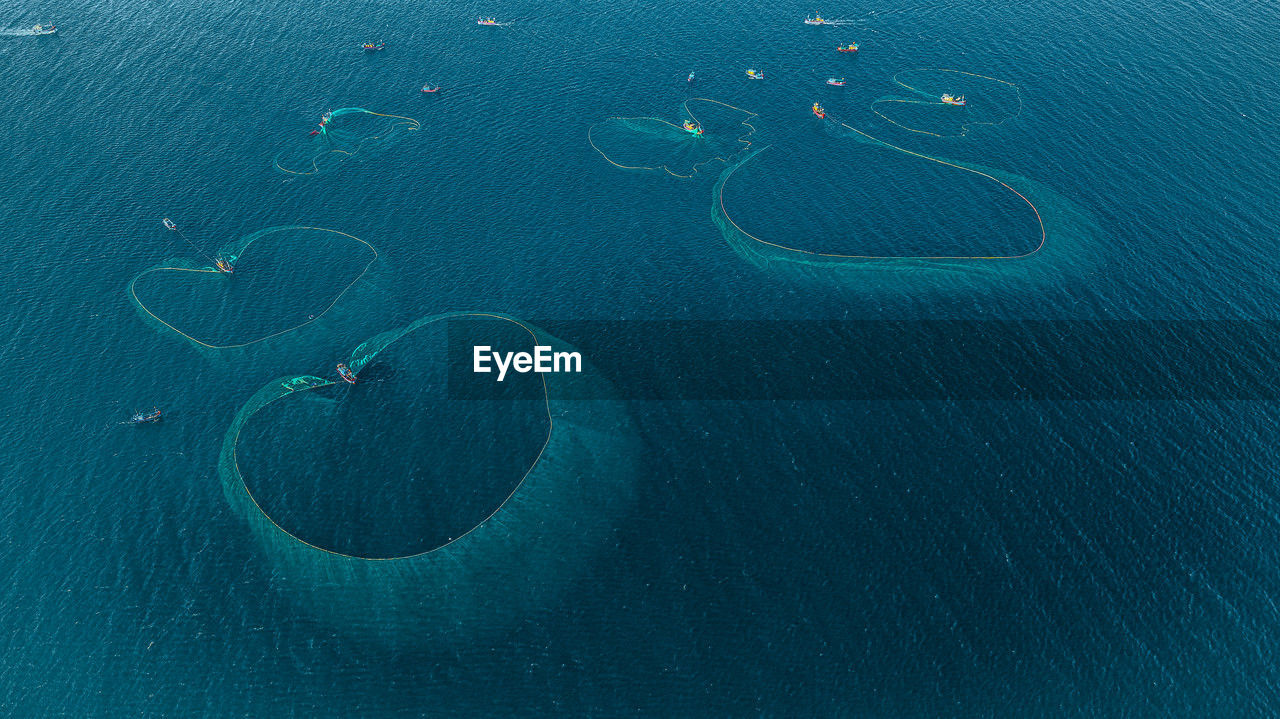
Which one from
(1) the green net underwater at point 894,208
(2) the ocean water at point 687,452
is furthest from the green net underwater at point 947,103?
(2) the ocean water at point 687,452

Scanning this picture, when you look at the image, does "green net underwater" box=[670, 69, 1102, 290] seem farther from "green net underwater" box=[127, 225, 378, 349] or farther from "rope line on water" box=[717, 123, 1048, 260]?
"green net underwater" box=[127, 225, 378, 349]

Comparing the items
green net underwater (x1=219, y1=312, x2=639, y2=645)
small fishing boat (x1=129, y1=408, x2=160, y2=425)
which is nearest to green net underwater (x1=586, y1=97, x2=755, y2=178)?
green net underwater (x1=219, y1=312, x2=639, y2=645)

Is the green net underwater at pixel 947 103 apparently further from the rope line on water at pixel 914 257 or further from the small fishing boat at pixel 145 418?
the small fishing boat at pixel 145 418

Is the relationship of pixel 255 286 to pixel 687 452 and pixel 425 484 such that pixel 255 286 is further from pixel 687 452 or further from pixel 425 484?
pixel 687 452

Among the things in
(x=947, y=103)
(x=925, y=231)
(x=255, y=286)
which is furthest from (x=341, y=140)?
(x=947, y=103)

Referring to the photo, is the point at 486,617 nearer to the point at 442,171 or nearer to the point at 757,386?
the point at 757,386

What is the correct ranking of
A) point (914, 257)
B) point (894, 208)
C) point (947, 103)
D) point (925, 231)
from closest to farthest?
point (914, 257), point (925, 231), point (894, 208), point (947, 103)

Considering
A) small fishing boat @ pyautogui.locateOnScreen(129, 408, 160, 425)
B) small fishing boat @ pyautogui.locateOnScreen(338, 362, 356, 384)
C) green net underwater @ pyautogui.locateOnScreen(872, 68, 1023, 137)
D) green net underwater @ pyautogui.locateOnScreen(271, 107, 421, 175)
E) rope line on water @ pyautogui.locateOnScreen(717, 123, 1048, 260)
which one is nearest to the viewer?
small fishing boat @ pyautogui.locateOnScreen(129, 408, 160, 425)
